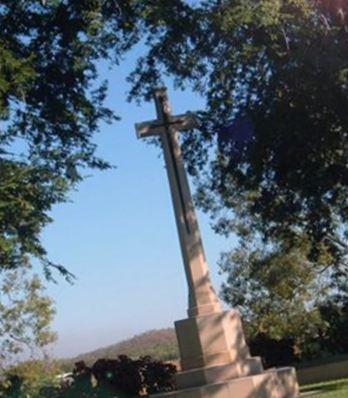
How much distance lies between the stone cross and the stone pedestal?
285 mm

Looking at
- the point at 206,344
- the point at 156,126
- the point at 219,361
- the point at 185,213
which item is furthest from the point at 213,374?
the point at 156,126

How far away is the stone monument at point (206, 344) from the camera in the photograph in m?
12.3

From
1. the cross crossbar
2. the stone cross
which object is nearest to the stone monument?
the stone cross

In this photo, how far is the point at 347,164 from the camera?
16.8 metres

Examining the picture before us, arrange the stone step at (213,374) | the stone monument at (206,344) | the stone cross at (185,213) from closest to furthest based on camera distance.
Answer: the stone monument at (206,344) < the stone step at (213,374) < the stone cross at (185,213)

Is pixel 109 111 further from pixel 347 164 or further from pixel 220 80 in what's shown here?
pixel 347 164

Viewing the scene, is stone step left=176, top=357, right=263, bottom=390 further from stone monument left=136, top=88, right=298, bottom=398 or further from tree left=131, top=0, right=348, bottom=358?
tree left=131, top=0, right=348, bottom=358

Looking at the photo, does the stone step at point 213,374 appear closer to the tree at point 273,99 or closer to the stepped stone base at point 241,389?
the stepped stone base at point 241,389

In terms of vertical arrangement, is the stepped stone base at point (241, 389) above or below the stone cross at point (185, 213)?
below

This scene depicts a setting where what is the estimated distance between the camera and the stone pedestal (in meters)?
12.5

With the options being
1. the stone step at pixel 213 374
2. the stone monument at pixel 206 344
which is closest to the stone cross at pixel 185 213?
the stone monument at pixel 206 344

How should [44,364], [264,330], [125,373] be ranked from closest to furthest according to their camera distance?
[125,373] → [44,364] → [264,330]

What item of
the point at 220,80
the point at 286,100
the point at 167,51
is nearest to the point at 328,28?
the point at 286,100

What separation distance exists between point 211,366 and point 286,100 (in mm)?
6061
